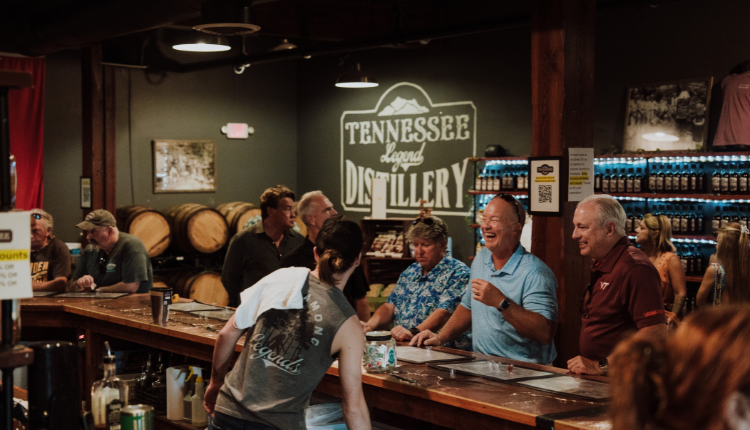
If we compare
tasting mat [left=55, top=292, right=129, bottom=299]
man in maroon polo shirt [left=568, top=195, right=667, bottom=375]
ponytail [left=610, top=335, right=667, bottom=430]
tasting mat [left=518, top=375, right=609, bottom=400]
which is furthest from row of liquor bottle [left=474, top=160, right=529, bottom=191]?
ponytail [left=610, top=335, right=667, bottom=430]

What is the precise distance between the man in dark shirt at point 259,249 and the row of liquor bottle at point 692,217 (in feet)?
10.2

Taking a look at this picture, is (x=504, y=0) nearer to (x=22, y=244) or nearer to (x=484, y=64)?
(x=484, y=64)

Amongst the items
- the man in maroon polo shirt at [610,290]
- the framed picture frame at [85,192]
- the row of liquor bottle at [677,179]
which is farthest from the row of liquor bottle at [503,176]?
the man in maroon polo shirt at [610,290]

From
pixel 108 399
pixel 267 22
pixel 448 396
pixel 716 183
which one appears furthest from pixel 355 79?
pixel 108 399

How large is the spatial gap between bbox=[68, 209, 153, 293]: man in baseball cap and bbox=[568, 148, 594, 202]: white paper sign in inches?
123

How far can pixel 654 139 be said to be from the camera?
7.54 m

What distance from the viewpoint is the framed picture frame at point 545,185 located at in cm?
462

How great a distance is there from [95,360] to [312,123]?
7261 mm

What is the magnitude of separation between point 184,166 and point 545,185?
7.21m

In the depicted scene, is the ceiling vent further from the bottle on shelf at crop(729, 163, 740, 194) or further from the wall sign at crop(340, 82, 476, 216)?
the wall sign at crop(340, 82, 476, 216)

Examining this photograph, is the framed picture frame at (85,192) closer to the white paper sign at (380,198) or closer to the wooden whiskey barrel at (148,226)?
the wooden whiskey barrel at (148,226)

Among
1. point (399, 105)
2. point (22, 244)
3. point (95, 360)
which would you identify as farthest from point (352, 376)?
point (399, 105)

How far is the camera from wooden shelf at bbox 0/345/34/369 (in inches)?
62.8

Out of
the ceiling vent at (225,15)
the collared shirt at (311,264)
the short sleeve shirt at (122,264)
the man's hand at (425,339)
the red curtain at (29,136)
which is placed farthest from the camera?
the red curtain at (29,136)
